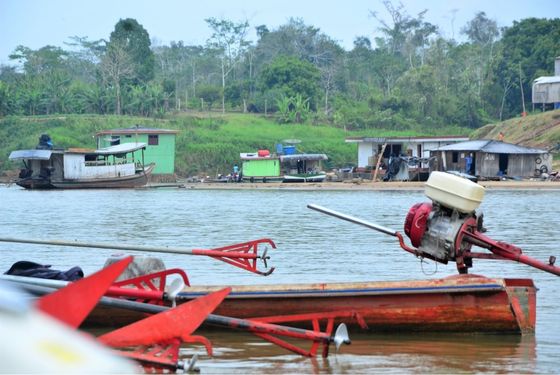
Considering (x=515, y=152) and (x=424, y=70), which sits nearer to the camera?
(x=515, y=152)

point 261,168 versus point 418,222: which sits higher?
point 418,222

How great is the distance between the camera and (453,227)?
10.0 metres

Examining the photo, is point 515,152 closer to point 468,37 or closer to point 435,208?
point 435,208

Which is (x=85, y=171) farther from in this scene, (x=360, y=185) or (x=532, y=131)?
(x=532, y=131)

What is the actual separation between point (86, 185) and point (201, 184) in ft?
20.0

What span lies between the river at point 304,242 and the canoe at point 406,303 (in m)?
0.18

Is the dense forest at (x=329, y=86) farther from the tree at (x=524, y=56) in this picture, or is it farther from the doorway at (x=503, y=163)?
the doorway at (x=503, y=163)

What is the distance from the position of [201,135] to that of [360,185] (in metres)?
16.7

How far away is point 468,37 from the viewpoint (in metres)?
101

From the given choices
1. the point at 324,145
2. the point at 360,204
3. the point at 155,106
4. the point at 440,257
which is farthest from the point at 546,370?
the point at 155,106

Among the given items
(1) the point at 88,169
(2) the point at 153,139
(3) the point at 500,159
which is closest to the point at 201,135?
(2) the point at 153,139

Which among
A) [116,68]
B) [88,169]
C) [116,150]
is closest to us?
[116,150]

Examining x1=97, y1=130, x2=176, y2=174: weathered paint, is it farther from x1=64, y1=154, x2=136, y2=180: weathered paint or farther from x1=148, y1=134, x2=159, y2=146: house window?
x1=64, y1=154, x2=136, y2=180: weathered paint

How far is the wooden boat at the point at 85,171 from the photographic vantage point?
5100 cm
